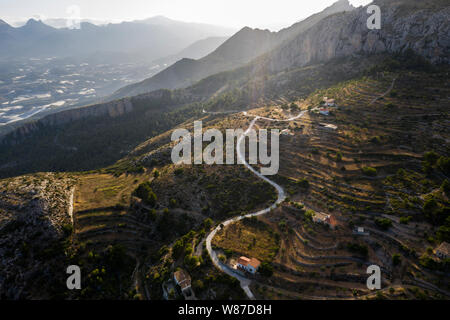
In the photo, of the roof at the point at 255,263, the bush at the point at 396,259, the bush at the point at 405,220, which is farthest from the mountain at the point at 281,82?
the roof at the point at 255,263

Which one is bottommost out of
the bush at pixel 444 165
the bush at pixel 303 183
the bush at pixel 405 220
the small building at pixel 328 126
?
the bush at pixel 405 220

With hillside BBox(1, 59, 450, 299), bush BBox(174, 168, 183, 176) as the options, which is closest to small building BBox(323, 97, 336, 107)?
hillside BBox(1, 59, 450, 299)

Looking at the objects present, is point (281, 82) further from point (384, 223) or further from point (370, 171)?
point (384, 223)

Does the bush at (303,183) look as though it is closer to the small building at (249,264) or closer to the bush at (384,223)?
the bush at (384,223)

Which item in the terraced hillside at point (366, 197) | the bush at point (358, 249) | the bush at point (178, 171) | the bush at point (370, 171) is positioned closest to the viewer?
the terraced hillside at point (366, 197)

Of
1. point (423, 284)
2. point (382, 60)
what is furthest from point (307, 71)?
point (423, 284)

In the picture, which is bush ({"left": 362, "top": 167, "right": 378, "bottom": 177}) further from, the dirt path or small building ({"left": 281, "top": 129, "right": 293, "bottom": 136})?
small building ({"left": 281, "top": 129, "right": 293, "bottom": 136})

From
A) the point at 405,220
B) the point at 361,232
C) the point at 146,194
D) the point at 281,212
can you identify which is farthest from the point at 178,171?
the point at 405,220
